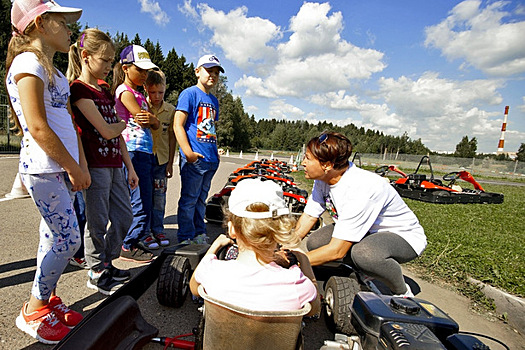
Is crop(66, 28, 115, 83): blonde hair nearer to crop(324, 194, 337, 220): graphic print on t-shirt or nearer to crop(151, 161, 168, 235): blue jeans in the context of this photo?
crop(151, 161, 168, 235): blue jeans

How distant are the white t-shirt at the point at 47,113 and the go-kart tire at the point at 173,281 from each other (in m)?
0.98

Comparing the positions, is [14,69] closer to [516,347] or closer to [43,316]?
[43,316]

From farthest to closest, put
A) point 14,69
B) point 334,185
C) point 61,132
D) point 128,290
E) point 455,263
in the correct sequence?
point 455,263 < point 334,185 < point 128,290 < point 61,132 < point 14,69

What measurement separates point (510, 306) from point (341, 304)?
1.81 meters

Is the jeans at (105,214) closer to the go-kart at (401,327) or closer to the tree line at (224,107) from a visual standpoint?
the go-kart at (401,327)

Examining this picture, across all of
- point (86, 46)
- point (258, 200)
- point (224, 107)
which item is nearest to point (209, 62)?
point (86, 46)

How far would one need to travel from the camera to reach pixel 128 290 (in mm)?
2094

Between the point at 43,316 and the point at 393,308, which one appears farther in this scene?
the point at 43,316

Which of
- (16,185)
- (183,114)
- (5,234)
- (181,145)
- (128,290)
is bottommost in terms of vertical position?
(5,234)

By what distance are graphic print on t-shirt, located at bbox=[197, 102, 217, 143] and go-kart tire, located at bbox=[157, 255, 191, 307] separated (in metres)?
1.49

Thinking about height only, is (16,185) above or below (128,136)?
below

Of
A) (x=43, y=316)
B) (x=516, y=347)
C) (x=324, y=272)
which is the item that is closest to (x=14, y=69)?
(x=43, y=316)

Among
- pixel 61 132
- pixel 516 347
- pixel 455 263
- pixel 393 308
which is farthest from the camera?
pixel 455 263

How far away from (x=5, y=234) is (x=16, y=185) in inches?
92.9
